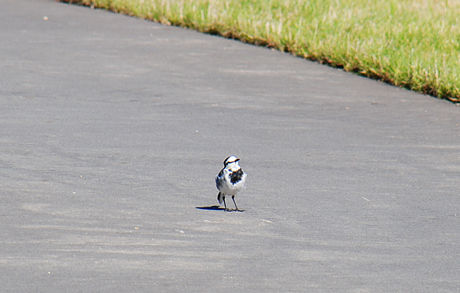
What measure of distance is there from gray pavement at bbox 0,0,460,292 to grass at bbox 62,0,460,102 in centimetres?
41

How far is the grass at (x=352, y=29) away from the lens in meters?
16.4

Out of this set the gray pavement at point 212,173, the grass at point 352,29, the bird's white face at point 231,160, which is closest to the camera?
the gray pavement at point 212,173

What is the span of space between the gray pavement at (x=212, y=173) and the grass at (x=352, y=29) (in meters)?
0.41

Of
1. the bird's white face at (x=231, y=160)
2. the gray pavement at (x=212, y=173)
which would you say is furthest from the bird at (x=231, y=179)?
the gray pavement at (x=212, y=173)

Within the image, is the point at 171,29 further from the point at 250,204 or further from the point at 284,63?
the point at 250,204

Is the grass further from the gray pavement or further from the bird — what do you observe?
the bird

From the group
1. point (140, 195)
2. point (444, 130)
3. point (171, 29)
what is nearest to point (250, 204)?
point (140, 195)

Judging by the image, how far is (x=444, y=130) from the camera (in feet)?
43.5

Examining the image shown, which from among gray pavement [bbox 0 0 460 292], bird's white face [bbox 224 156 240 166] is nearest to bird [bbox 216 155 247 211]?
bird's white face [bbox 224 156 240 166]

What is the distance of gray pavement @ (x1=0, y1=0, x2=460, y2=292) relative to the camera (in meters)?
7.33

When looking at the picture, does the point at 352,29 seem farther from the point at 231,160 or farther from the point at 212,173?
the point at 231,160

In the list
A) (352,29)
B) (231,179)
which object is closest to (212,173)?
(231,179)

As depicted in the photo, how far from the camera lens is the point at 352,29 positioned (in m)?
19.4

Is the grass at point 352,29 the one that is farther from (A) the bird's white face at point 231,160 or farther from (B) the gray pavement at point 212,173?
(A) the bird's white face at point 231,160
